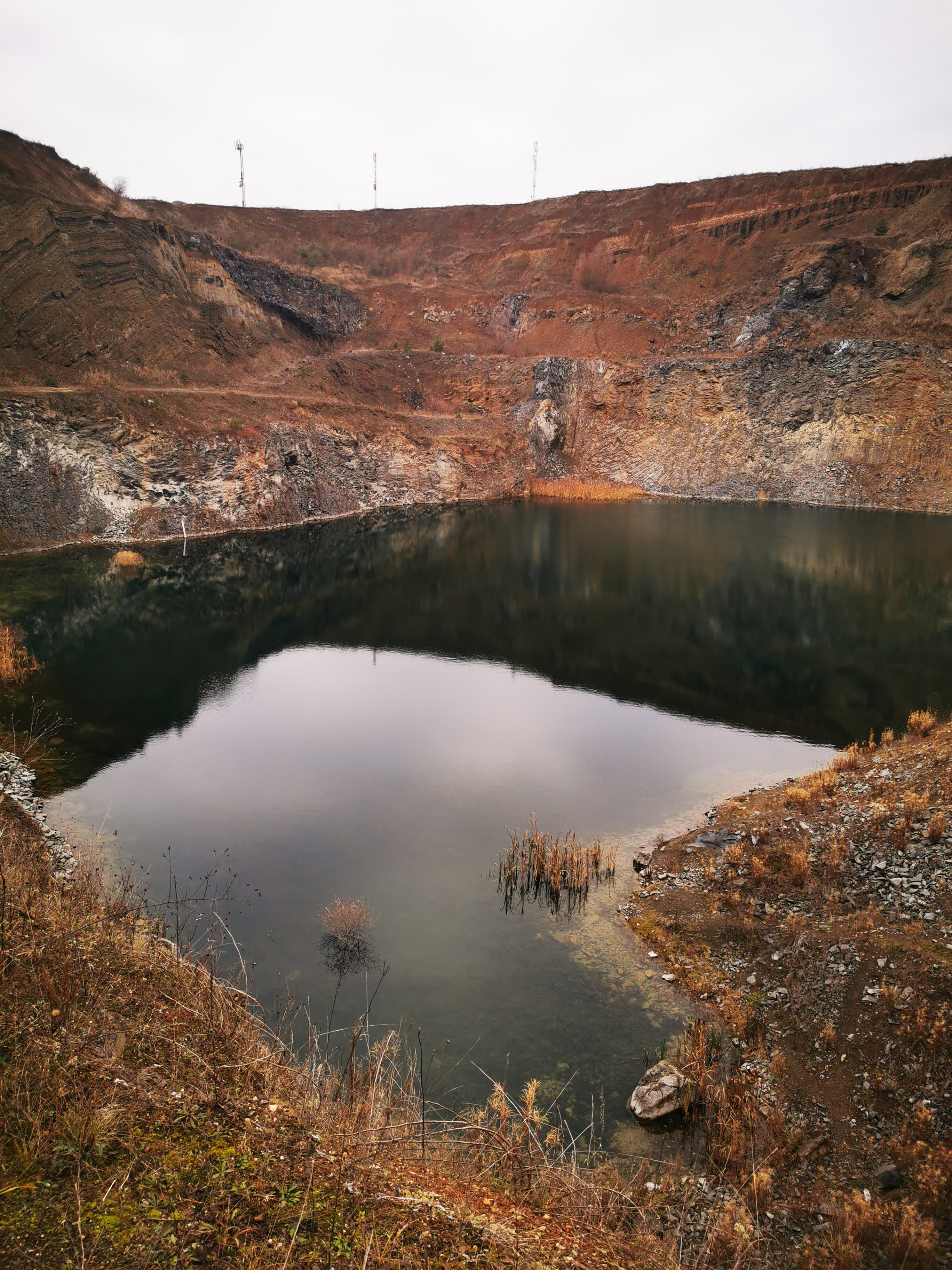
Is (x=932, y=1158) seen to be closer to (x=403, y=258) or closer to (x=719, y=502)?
(x=719, y=502)

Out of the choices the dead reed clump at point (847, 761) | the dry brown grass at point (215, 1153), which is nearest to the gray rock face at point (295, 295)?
the dead reed clump at point (847, 761)

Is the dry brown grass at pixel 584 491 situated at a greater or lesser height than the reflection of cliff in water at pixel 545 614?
greater

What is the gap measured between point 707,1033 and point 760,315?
5988 cm

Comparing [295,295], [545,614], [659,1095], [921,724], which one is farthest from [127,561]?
[295,295]

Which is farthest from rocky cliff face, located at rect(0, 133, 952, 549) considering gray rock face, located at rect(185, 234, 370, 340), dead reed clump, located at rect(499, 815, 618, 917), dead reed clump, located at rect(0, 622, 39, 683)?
dead reed clump, located at rect(499, 815, 618, 917)

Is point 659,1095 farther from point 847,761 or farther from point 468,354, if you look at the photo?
point 468,354

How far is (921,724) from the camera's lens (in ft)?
49.9

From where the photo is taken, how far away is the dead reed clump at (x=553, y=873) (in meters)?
11.0

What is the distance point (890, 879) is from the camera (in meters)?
9.67

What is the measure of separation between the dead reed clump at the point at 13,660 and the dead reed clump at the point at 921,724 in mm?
20619

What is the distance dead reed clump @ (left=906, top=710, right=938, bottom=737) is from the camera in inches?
588

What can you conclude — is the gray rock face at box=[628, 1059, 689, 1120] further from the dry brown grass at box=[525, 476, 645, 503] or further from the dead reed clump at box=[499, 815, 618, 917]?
the dry brown grass at box=[525, 476, 645, 503]

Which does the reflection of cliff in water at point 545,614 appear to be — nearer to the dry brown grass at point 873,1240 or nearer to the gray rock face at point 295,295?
the dry brown grass at point 873,1240

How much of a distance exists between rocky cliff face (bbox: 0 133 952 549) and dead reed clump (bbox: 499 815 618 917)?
28.8m
